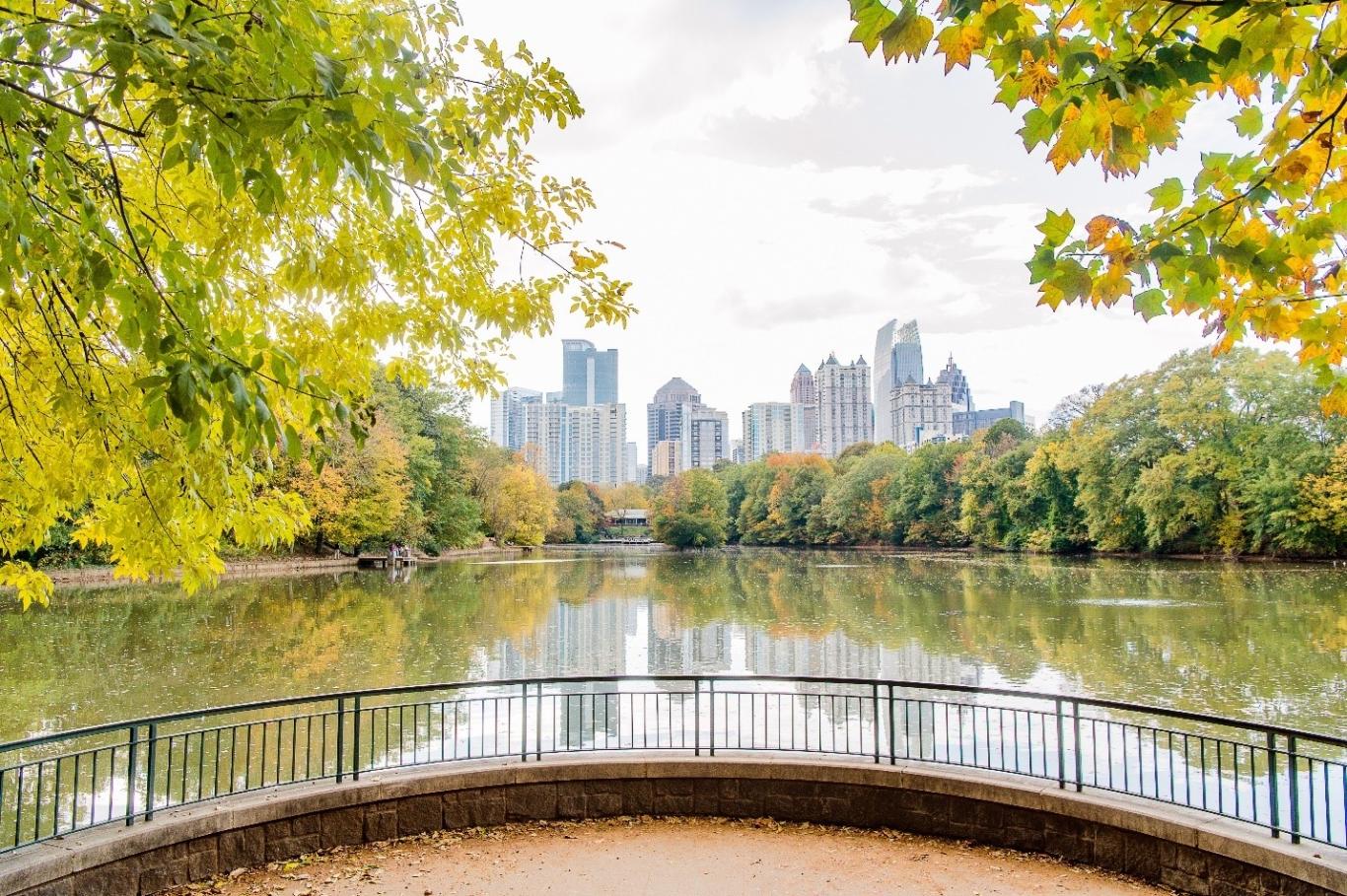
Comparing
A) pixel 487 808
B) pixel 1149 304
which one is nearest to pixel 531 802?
pixel 487 808

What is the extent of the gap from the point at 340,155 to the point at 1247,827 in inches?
280

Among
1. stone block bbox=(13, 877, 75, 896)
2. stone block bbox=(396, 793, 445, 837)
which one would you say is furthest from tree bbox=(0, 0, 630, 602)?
stone block bbox=(396, 793, 445, 837)

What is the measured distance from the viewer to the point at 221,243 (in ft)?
13.9

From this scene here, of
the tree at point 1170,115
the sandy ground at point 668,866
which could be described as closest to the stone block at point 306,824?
the sandy ground at point 668,866

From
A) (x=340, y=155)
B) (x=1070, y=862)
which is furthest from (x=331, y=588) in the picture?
(x=340, y=155)

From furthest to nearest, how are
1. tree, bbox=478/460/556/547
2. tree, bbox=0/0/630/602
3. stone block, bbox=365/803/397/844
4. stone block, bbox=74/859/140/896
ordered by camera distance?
tree, bbox=478/460/556/547 → stone block, bbox=365/803/397/844 → stone block, bbox=74/859/140/896 → tree, bbox=0/0/630/602

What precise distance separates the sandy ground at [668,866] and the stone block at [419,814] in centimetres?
12

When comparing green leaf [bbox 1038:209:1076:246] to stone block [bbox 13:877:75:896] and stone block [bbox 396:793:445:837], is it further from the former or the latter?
stone block [bbox 13:877:75:896]

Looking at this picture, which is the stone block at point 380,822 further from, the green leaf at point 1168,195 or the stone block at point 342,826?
the green leaf at point 1168,195

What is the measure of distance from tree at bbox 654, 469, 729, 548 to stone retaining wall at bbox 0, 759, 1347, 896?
78061mm

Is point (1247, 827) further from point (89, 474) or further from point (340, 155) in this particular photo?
point (89, 474)

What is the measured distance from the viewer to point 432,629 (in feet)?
73.9

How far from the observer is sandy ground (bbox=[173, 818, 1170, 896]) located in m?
5.88

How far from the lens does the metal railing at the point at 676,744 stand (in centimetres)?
746
